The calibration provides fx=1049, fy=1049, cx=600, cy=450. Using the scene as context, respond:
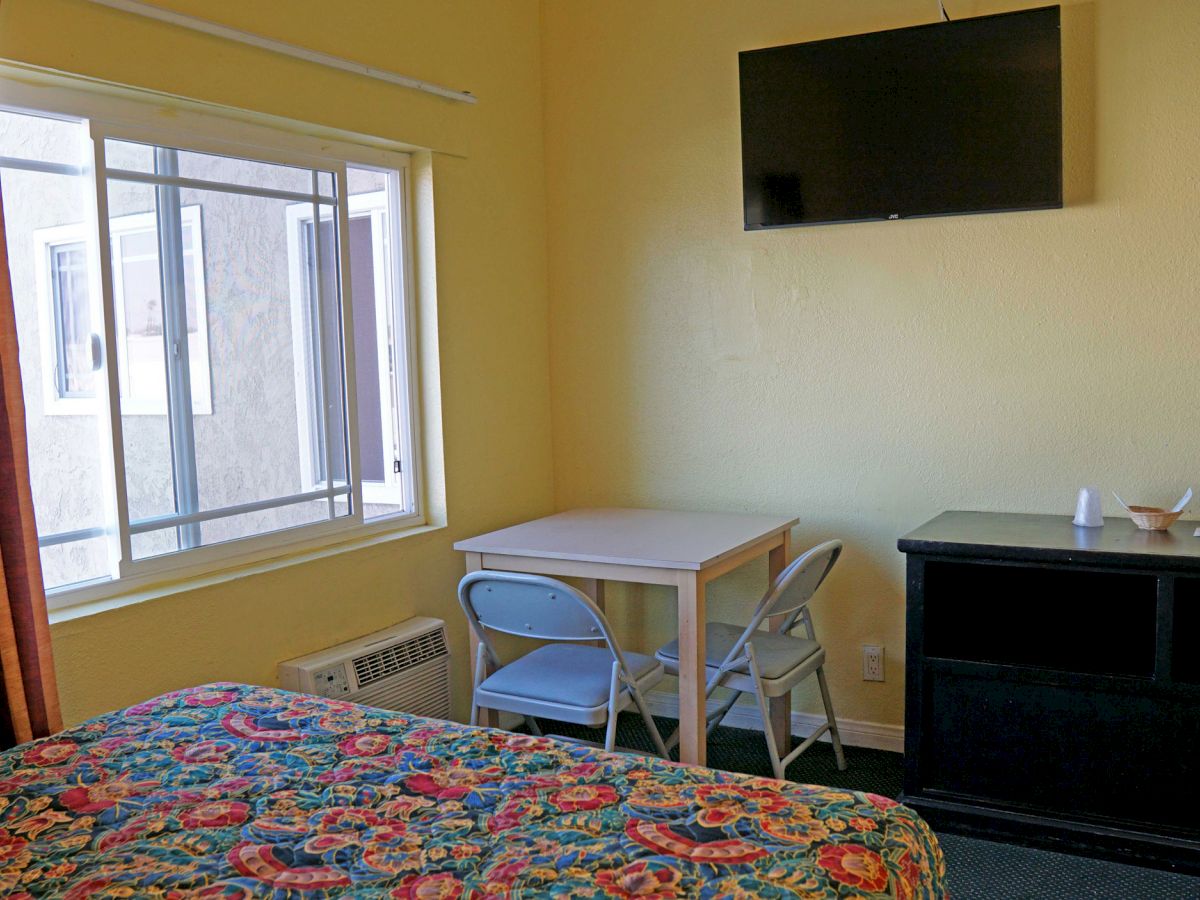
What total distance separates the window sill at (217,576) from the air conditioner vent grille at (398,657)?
30 cm

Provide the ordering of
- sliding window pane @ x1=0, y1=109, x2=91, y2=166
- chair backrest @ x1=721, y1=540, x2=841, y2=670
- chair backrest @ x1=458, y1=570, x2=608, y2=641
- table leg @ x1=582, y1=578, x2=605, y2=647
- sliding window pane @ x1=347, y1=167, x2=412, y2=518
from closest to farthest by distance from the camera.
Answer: sliding window pane @ x1=0, y1=109, x2=91, y2=166, chair backrest @ x1=458, y1=570, x2=608, y2=641, chair backrest @ x1=721, y1=540, x2=841, y2=670, sliding window pane @ x1=347, y1=167, x2=412, y2=518, table leg @ x1=582, y1=578, x2=605, y2=647

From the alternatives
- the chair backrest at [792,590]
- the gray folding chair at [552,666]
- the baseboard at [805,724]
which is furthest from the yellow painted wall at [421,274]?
the chair backrest at [792,590]

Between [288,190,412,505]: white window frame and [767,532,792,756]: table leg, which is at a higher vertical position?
[288,190,412,505]: white window frame

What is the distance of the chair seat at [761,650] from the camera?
117 inches

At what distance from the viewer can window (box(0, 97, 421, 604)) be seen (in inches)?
93.9

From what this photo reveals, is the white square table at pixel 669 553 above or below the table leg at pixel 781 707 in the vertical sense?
above

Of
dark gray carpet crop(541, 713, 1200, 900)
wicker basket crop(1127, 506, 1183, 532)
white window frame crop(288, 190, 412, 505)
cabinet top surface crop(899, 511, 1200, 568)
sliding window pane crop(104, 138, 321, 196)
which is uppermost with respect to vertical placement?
sliding window pane crop(104, 138, 321, 196)

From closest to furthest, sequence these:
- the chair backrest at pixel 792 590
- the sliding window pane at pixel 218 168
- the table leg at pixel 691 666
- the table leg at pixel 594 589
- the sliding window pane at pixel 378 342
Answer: the sliding window pane at pixel 218 168 < the table leg at pixel 691 666 < the chair backrest at pixel 792 590 < the sliding window pane at pixel 378 342 < the table leg at pixel 594 589

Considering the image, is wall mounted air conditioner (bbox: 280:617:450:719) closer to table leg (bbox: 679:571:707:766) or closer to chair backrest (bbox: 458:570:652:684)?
chair backrest (bbox: 458:570:652:684)

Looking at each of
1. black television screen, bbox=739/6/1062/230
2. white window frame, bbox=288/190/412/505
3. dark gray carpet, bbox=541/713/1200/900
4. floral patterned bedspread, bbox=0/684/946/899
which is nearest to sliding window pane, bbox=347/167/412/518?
white window frame, bbox=288/190/412/505

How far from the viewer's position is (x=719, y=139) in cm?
352

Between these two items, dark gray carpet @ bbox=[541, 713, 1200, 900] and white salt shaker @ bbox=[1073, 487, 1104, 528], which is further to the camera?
white salt shaker @ bbox=[1073, 487, 1104, 528]

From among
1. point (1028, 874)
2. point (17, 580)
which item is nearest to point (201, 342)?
point (17, 580)

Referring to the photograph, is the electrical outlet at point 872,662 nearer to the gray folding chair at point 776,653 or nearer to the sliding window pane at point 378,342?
the gray folding chair at point 776,653
